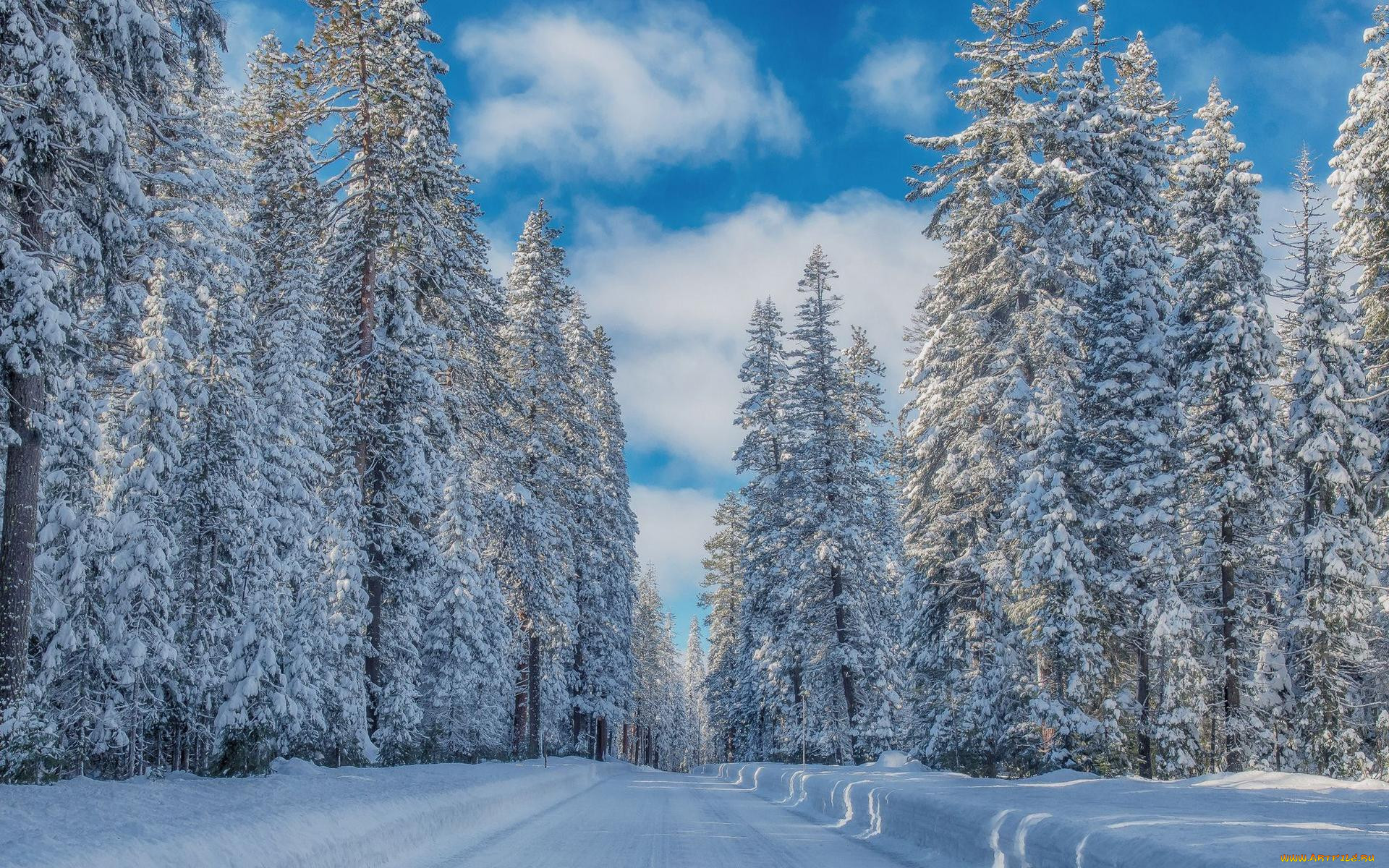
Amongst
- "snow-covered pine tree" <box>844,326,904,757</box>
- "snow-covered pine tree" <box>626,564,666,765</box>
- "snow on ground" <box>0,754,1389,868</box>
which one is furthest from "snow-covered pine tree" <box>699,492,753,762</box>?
"snow on ground" <box>0,754,1389,868</box>

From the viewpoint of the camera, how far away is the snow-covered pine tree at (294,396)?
16156mm

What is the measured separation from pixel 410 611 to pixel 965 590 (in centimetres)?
1533

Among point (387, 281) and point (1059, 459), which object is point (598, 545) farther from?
point (1059, 459)

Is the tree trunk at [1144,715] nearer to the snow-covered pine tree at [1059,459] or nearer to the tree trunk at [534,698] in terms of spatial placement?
the snow-covered pine tree at [1059,459]

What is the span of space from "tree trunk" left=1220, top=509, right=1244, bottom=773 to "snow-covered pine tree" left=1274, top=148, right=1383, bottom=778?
1.27 m

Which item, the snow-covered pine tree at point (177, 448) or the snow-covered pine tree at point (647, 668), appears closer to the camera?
the snow-covered pine tree at point (177, 448)

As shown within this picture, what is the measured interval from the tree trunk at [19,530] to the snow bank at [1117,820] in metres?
10.5

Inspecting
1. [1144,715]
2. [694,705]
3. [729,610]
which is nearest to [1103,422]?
[1144,715]

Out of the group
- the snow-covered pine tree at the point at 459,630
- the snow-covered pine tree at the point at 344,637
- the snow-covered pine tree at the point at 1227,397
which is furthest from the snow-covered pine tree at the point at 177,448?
the snow-covered pine tree at the point at 1227,397

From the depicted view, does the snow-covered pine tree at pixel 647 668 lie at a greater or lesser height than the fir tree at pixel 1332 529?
lesser

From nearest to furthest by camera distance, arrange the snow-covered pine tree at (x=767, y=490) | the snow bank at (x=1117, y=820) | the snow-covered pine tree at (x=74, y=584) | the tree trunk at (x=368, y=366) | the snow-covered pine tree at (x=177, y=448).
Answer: the snow bank at (x=1117, y=820)
the snow-covered pine tree at (x=74, y=584)
the snow-covered pine tree at (x=177, y=448)
the tree trunk at (x=368, y=366)
the snow-covered pine tree at (x=767, y=490)

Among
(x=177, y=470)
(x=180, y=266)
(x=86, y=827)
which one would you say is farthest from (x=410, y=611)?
(x=86, y=827)

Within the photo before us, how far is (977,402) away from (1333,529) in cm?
890

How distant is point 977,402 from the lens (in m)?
19.9
